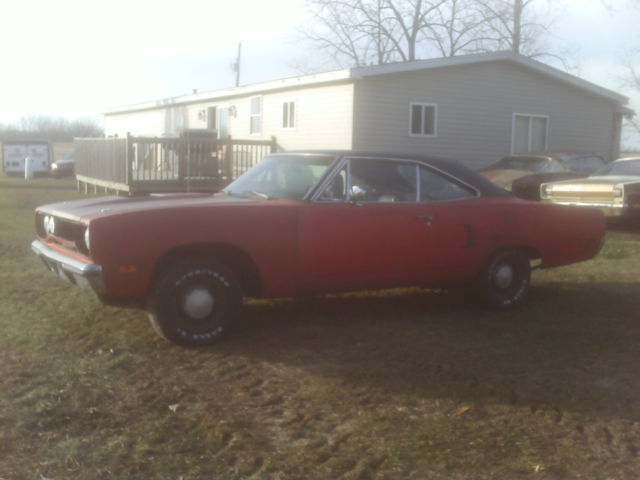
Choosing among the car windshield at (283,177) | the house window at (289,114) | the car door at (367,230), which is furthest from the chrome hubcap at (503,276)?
the house window at (289,114)

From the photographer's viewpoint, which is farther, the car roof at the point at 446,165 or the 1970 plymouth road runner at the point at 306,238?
the car roof at the point at 446,165

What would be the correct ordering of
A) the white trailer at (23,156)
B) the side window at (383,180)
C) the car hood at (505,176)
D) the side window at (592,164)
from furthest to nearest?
1. the white trailer at (23,156)
2. the side window at (592,164)
3. the car hood at (505,176)
4. the side window at (383,180)

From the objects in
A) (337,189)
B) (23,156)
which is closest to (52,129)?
(23,156)

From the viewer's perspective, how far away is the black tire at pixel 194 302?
534 centimetres

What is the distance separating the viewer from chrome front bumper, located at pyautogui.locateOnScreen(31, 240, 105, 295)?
5113 mm

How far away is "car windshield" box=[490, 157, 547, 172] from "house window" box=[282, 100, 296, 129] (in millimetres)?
5344

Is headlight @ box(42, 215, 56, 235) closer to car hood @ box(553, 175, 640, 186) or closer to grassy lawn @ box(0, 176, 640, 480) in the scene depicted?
grassy lawn @ box(0, 176, 640, 480)

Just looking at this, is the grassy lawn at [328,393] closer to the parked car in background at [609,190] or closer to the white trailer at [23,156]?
the parked car in background at [609,190]

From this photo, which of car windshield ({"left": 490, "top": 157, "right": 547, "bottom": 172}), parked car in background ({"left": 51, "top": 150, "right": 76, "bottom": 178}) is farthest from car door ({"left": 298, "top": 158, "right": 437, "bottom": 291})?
parked car in background ({"left": 51, "top": 150, "right": 76, "bottom": 178})

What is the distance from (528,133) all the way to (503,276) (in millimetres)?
14538

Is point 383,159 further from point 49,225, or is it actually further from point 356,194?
point 49,225

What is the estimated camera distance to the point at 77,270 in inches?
205

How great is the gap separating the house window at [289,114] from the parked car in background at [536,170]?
5272 mm

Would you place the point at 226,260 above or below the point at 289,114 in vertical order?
below
